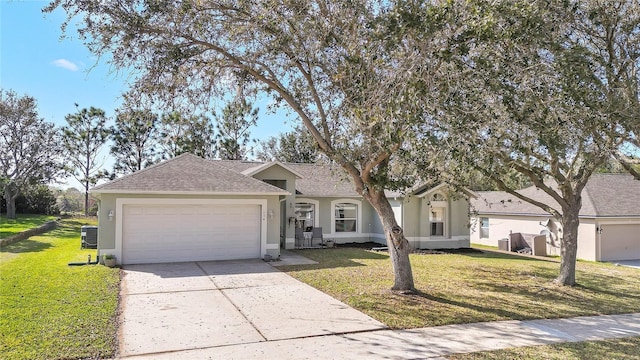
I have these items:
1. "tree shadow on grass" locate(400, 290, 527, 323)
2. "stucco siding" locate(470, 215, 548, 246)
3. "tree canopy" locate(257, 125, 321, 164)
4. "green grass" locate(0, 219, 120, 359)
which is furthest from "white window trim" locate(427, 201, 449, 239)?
"tree canopy" locate(257, 125, 321, 164)

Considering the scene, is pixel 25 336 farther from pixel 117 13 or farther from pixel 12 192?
pixel 12 192

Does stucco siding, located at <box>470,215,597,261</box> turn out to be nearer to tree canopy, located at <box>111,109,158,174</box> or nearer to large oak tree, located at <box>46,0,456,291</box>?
large oak tree, located at <box>46,0,456,291</box>

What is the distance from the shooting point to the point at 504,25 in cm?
700

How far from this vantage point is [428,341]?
6.98 meters

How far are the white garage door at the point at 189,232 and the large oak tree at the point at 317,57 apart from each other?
521cm

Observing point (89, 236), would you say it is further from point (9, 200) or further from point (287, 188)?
point (9, 200)

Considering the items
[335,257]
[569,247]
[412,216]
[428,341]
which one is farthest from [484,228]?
[428,341]

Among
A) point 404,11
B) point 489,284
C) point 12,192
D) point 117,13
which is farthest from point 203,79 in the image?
point 12,192

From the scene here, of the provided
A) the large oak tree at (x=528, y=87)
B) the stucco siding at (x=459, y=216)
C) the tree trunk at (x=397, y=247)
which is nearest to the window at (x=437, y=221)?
the stucco siding at (x=459, y=216)

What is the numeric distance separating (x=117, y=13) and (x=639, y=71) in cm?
1195

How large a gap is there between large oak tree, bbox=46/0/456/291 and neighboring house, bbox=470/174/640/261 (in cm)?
964

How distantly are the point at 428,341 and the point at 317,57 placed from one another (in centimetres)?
647

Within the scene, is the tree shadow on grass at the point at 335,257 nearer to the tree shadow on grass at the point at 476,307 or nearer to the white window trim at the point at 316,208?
the white window trim at the point at 316,208

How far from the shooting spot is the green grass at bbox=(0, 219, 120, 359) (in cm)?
624
